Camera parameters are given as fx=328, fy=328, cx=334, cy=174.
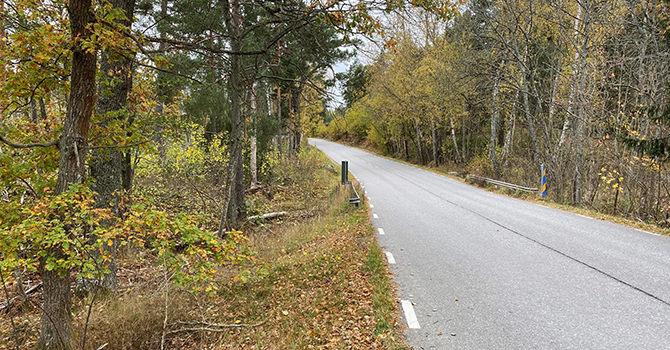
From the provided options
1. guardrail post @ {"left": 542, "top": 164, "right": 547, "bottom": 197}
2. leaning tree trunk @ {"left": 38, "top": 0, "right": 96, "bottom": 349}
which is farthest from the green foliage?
guardrail post @ {"left": 542, "top": 164, "right": 547, "bottom": 197}

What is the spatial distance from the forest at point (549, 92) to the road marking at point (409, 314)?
3.57m

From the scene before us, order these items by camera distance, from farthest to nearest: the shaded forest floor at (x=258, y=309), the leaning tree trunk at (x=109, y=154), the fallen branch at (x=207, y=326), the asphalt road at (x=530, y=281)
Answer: the leaning tree trunk at (x=109, y=154)
the fallen branch at (x=207, y=326)
the shaded forest floor at (x=258, y=309)
the asphalt road at (x=530, y=281)

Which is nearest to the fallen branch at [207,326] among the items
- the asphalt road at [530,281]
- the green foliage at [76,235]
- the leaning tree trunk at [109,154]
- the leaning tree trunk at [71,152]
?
the green foliage at [76,235]

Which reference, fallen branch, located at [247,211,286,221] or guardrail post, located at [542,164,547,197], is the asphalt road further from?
guardrail post, located at [542,164,547,197]

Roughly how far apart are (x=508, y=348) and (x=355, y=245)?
429cm

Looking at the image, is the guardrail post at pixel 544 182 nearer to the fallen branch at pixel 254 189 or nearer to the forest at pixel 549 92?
the forest at pixel 549 92

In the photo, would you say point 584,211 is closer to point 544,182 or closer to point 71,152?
point 544,182

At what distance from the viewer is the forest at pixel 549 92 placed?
36.8 ft

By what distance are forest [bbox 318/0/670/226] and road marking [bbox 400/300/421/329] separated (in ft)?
11.7

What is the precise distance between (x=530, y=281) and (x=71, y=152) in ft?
21.9

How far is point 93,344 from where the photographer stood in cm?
423

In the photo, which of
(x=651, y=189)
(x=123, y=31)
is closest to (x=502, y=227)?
(x=651, y=189)

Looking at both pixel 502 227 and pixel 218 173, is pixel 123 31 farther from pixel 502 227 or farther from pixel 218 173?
pixel 218 173

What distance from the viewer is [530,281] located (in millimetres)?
5266
